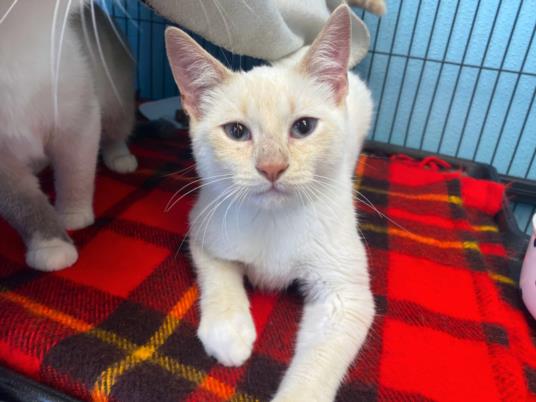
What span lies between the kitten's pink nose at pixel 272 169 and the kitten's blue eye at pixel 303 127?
0.10 meters

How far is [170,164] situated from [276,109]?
0.82 meters

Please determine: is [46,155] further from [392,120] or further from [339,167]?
[392,120]

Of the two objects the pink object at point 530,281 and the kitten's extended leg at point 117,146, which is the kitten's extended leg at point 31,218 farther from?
the pink object at point 530,281

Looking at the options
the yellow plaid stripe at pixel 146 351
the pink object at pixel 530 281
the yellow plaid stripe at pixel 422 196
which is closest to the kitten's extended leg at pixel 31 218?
the yellow plaid stripe at pixel 146 351

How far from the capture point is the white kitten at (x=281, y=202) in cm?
75

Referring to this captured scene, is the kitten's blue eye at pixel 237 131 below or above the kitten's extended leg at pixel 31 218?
above

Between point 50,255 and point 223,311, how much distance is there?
0.43 m

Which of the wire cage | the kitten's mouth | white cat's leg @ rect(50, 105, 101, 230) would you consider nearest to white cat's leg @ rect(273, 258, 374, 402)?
the kitten's mouth

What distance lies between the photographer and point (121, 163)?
56.7 inches

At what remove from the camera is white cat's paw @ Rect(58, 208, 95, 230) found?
111cm

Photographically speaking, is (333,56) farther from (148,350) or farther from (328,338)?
(148,350)

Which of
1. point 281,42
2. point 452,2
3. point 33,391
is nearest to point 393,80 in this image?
point 452,2

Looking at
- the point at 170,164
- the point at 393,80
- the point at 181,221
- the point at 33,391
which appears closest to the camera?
the point at 33,391

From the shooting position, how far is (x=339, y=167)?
0.87m
